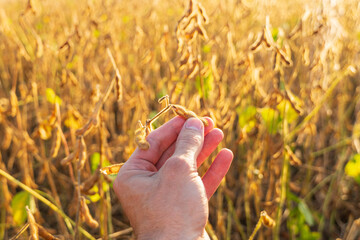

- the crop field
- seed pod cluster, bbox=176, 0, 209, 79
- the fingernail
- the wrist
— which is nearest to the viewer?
the wrist

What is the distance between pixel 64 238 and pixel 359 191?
4.33 feet

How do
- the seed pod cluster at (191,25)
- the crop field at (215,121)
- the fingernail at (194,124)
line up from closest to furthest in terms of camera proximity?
the fingernail at (194,124) → the seed pod cluster at (191,25) → the crop field at (215,121)

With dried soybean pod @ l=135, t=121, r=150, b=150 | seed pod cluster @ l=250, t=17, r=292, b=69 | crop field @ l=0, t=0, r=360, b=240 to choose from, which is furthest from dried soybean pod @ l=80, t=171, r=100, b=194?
seed pod cluster @ l=250, t=17, r=292, b=69

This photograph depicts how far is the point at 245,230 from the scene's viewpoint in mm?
1655

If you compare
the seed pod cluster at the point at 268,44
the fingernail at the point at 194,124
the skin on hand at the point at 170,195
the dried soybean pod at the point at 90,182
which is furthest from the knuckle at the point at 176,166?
the seed pod cluster at the point at 268,44

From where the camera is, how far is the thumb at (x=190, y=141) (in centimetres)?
76

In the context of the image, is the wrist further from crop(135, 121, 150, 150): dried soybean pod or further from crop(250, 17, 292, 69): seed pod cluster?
crop(250, 17, 292, 69): seed pod cluster

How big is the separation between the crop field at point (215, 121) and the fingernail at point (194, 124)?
0.12 m

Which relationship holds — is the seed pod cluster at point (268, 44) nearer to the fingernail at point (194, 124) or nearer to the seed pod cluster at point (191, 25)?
the seed pod cluster at point (191, 25)

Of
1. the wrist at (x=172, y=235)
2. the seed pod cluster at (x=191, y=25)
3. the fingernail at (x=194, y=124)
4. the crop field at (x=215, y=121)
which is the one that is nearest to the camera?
the wrist at (x=172, y=235)

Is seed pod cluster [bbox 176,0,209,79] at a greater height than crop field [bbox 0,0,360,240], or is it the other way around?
seed pod cluster [bbox 176,0,209,79]

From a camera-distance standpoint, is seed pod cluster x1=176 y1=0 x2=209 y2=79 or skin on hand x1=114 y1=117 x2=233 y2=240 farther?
seed pod cluster x1=176 y1=0 x2=209 y2=79

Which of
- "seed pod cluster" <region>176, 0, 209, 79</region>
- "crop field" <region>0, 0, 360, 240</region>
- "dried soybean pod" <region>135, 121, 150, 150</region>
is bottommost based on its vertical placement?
"crop field" <region>0, 0, 360, 240</region>

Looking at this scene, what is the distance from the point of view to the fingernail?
32.2 inches
